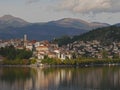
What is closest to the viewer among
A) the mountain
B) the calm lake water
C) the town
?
the calm lake water

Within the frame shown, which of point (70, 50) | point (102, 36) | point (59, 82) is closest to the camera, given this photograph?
point (59, 82)

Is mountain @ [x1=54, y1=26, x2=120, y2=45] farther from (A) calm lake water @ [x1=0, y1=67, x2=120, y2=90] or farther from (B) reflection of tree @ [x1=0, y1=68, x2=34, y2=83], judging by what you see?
(A) calm lake water @ [x1=0, y1=67, x2=120, y2=90]

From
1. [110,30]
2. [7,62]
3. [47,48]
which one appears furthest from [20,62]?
[110,30]

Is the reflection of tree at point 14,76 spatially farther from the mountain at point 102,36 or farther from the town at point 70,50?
the mountain at point 102,36

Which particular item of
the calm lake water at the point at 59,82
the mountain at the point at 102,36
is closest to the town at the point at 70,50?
the mountain at the point at 102,36

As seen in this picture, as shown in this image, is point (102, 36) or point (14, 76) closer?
point (14, 76)

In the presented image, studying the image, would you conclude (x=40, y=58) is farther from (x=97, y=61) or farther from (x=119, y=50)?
(x=119, y=50)

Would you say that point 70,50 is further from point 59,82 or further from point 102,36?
point 59,82

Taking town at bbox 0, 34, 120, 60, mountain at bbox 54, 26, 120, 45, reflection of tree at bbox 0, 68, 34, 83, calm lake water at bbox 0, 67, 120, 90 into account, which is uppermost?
mountain at bbox 54, 26, 120, 45

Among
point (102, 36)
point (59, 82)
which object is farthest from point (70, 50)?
point (59, 82)

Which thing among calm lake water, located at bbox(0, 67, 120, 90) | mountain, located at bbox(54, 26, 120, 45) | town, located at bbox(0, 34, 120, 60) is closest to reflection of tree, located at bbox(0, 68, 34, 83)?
calm lake water, located at bbox(0, 67, 120, 90)

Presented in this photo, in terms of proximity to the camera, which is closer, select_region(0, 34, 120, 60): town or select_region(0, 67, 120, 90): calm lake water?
select_region(0, 67, 120, 90): calm lake water

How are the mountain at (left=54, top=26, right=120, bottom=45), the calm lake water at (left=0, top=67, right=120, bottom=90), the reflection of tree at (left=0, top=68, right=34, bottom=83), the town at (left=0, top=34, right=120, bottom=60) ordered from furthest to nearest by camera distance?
the mountain at (left=54, top=26, right=120, bottom=45) → the town at (left=0, top=34, right=120, bottom=60) → the reflection of tree at (left=0, top=68, right=34, bottom=83) → the calm lake water at (left=0, top=67, right=120, bottom=90)

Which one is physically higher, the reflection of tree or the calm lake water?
the reflection of tree
